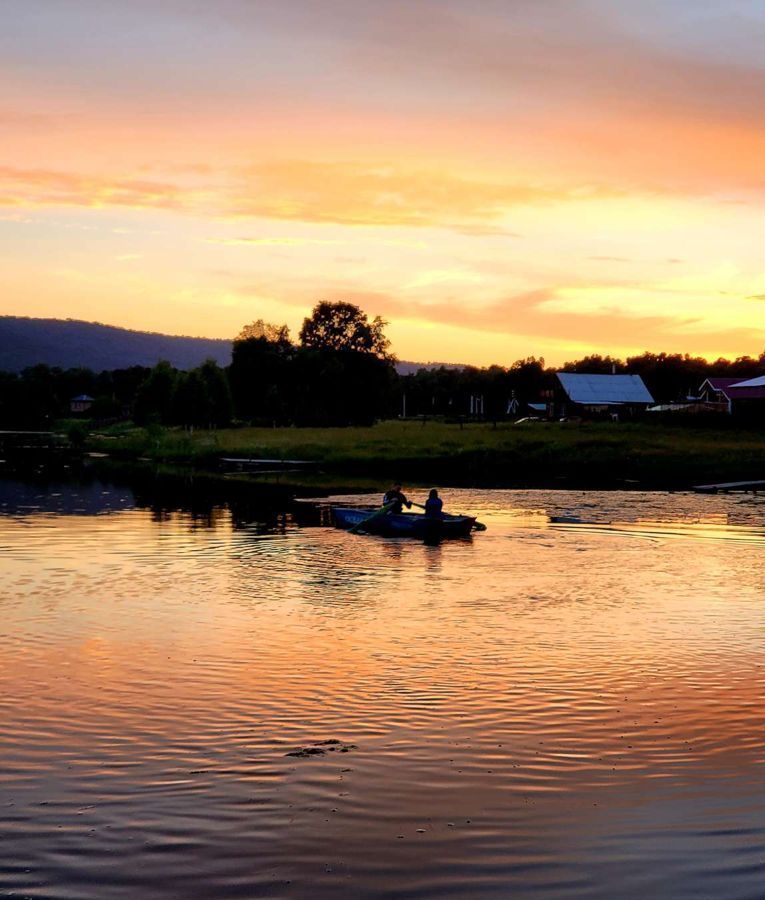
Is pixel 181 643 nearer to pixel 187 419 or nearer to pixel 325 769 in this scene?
pixel 325 769

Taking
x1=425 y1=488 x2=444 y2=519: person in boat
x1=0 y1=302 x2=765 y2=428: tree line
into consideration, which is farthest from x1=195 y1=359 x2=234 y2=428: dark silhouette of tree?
x1=425 y1=488 x2=444 y2=519: person in boat

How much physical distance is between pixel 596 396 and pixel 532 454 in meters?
64.6

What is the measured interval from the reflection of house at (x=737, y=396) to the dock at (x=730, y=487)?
31781mm

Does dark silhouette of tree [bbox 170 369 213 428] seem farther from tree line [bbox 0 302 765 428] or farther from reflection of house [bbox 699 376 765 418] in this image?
reflection of house [bbox 699 376 765 418]

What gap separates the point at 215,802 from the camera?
13.5 metres

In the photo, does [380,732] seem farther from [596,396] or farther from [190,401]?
[596,396]

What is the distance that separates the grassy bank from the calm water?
1745 inches

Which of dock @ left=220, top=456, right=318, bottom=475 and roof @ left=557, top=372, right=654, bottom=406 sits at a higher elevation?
roof @ left=557, top=372, right=654, bottom=406

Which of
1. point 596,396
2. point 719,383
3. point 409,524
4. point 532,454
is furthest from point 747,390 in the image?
point 409,524

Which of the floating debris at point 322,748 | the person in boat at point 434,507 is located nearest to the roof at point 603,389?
the person in boat at point 434,507

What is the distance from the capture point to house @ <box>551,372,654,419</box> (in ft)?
491

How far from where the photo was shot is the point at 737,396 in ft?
407

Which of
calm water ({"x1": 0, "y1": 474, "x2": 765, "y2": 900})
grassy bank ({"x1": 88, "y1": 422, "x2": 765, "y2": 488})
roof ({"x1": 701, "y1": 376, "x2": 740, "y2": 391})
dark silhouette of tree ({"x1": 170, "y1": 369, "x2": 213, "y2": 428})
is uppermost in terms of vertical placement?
roof ({"x1": 701, "y1": 376, "x2": 740, "y2": 391})

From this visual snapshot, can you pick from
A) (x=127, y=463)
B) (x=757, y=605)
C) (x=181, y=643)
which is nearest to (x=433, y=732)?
(x=181, y=643)
